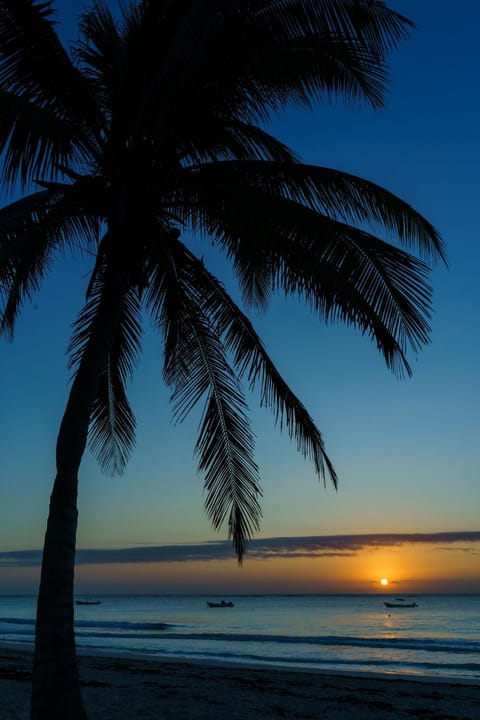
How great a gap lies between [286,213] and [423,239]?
1.73m

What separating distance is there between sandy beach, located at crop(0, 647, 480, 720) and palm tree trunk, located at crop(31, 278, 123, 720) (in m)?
3.55

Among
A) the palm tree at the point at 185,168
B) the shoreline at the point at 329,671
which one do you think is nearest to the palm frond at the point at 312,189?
the palm tree at the point at 185,168

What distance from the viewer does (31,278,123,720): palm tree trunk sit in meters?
5.46

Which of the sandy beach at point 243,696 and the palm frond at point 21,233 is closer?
the palm frond at point 21,233

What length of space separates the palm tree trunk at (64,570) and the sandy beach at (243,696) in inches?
140

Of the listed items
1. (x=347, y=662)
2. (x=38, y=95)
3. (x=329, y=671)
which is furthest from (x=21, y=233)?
(x=347, y=662)

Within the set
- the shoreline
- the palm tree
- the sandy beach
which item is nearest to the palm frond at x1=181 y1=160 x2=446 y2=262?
the palm tree

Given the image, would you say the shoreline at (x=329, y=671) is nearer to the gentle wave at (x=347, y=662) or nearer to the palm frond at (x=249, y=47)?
the gentle wave at (x=347, y=662)

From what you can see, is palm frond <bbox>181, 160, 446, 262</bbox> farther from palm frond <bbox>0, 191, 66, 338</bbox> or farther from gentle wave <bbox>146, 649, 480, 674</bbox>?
gentle wave <bbox>146, 649, 480, 674</bbox>

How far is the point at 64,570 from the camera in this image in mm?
5809

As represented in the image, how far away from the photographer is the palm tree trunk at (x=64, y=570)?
17.9 ft

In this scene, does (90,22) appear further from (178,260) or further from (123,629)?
(123,629)

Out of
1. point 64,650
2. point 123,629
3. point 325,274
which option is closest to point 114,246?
point 325,274

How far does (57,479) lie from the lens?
6.10 m
